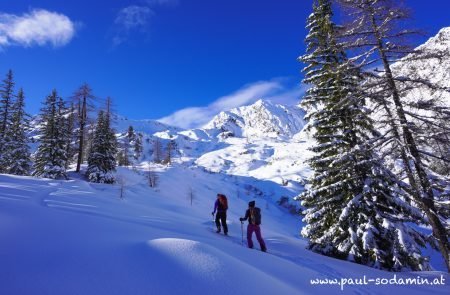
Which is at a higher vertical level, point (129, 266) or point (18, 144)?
point (18, 144)

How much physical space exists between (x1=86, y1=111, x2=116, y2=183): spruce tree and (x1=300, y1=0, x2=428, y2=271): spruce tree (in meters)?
25.7

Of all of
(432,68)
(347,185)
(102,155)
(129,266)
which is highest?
(432,68)

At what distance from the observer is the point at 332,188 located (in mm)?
12242

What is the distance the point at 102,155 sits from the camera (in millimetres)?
32625

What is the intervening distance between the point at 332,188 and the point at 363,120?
3.22 meters

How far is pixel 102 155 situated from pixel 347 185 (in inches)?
1111

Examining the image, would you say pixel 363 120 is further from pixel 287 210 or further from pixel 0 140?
pixel 287 210

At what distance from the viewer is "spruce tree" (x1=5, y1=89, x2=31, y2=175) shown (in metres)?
30.6

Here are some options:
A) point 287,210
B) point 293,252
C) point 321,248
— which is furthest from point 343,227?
point 287,210

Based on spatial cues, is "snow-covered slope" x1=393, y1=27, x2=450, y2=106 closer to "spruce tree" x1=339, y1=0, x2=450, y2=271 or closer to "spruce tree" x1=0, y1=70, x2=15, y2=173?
"spruce tree" x1=339, y1=0, x2=450, y2=271

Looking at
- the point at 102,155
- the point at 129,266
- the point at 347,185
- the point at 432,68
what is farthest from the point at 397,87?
the point at 102,155

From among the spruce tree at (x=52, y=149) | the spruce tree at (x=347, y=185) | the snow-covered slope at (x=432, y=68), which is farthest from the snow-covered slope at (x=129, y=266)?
the spruce tree at (x=52, y=149)

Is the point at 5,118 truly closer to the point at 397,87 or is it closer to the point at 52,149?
the point at 52,149

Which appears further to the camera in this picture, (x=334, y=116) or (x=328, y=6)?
(x=328, y=6)
